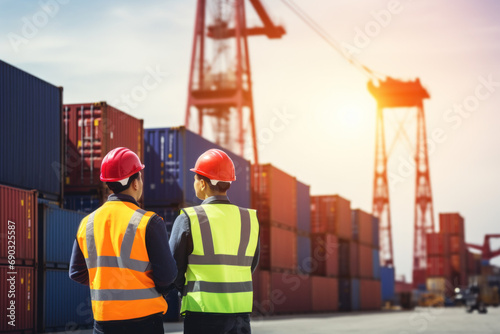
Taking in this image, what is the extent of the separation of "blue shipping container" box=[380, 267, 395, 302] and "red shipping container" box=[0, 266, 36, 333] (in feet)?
164

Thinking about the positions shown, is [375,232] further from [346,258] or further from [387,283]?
[387,283]

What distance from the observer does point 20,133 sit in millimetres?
16781

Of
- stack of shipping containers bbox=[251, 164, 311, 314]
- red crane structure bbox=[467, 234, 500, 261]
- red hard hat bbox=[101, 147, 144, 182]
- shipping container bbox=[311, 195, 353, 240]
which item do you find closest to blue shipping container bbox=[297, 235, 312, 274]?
stack of shipping containers bbox=[251, 164, 311, 314]

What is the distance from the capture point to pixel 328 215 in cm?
4012

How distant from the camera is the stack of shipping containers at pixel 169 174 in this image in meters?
21.6

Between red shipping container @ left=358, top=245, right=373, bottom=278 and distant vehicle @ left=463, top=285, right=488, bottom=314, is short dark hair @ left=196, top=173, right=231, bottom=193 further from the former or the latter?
red shipping container @ left=358, top=245, right=373, bottom=278

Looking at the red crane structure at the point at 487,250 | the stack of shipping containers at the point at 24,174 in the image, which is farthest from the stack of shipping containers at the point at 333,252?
the red crane structure at the point at 487,250

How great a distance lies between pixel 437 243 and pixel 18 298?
6437 cm

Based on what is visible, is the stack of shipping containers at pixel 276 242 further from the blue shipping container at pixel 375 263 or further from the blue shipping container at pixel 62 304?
the blue shipping container at pixel 375 263

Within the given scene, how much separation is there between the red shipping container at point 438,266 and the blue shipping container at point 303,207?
4252 cm

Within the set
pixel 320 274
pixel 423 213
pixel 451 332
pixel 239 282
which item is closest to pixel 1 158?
pixel 451 332

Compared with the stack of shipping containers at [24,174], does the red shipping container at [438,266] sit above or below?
below

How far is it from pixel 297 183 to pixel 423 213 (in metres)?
43.1

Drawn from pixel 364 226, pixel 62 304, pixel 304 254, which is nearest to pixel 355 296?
pixel 364 226
